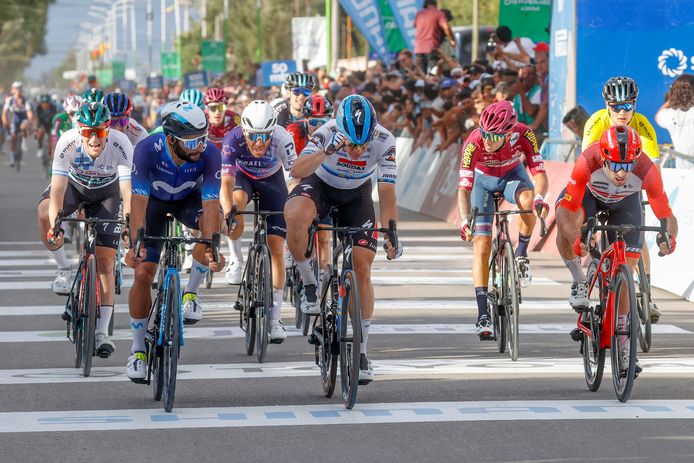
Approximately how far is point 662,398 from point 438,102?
53.4ft

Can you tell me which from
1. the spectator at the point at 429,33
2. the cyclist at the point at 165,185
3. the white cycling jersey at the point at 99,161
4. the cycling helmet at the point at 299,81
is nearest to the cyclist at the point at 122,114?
the white cycling jersey at the point at 99,161

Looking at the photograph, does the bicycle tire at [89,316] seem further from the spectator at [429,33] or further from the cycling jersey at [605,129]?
the spectator at [429,33]

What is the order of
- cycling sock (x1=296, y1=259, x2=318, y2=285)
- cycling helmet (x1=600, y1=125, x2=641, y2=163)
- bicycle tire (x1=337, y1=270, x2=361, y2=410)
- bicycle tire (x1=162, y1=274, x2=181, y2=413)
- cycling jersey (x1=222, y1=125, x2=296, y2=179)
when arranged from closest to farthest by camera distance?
bicycle tire (x1=162, y1=274, x2=181, y2=413) → bicycle tire (x1=337, y1=270, x2=361, y2=410) → cycling helmet (x1=600, y1=125, x2=641, y2=163) → cycling sock (x1=296, y1=259, x2=318, y2=285) → cycling jersey (x1=222, y1=125, x2=296, y2=179)

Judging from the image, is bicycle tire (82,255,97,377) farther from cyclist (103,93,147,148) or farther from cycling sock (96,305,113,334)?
cyclist (103,93,147,148)

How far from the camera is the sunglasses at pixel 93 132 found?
11531 millimetres

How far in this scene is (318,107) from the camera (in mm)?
A: 14633

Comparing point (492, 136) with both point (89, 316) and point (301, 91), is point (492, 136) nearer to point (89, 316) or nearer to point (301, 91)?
point (89, 316)

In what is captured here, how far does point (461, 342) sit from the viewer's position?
41.2 ft

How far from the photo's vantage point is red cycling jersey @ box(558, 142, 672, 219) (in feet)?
34.3

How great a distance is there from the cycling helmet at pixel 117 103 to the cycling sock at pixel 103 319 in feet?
9.18

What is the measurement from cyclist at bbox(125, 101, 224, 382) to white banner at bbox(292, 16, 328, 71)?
43609mm

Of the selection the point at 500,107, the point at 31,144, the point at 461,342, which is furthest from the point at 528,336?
the point at 31,144

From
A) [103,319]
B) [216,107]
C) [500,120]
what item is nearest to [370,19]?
[216,107]

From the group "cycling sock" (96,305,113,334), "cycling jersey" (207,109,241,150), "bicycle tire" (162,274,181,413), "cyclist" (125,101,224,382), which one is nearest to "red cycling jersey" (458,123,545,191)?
"cyclist" (125,101,224,382)
